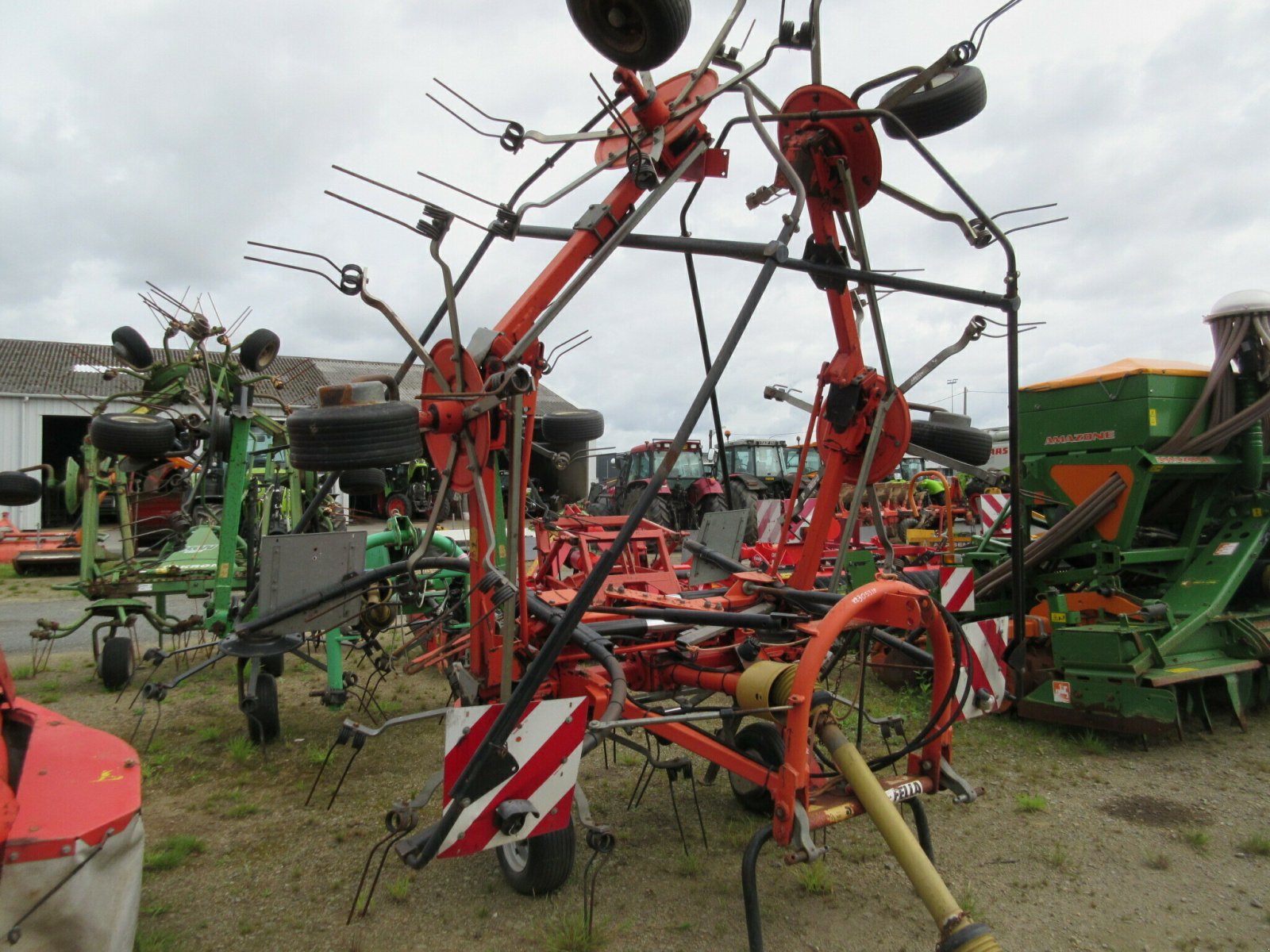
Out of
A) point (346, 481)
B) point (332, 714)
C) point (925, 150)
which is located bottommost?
point (332, 714)

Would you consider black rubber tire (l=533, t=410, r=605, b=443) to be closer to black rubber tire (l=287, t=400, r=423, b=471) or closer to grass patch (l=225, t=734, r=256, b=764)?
black rubber tire (l=287, t=400, r=423, b=471)

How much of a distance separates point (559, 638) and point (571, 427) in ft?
6.17

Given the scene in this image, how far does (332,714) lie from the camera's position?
5664 mm

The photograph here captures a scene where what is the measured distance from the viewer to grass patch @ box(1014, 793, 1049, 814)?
3.88 metres

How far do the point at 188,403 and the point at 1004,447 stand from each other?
958 cm

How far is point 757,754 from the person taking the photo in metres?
3.63

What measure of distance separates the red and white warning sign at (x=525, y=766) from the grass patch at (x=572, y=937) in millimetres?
377

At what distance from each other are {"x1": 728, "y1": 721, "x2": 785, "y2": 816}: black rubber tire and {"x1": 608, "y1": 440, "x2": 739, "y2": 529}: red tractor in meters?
10.2

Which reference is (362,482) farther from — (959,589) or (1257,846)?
(1257,846)

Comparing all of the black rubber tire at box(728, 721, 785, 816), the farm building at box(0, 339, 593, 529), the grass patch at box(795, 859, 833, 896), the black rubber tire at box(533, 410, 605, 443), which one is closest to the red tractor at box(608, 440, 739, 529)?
the farm building at box(0, 339, 593, 529)

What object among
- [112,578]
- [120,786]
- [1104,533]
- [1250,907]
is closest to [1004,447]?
[1104,533]

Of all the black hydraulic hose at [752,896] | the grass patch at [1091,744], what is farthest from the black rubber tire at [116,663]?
the grass patch at [1091,744]

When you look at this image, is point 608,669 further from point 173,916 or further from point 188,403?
point 188,403

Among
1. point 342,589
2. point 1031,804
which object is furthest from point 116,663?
point 1031,804
